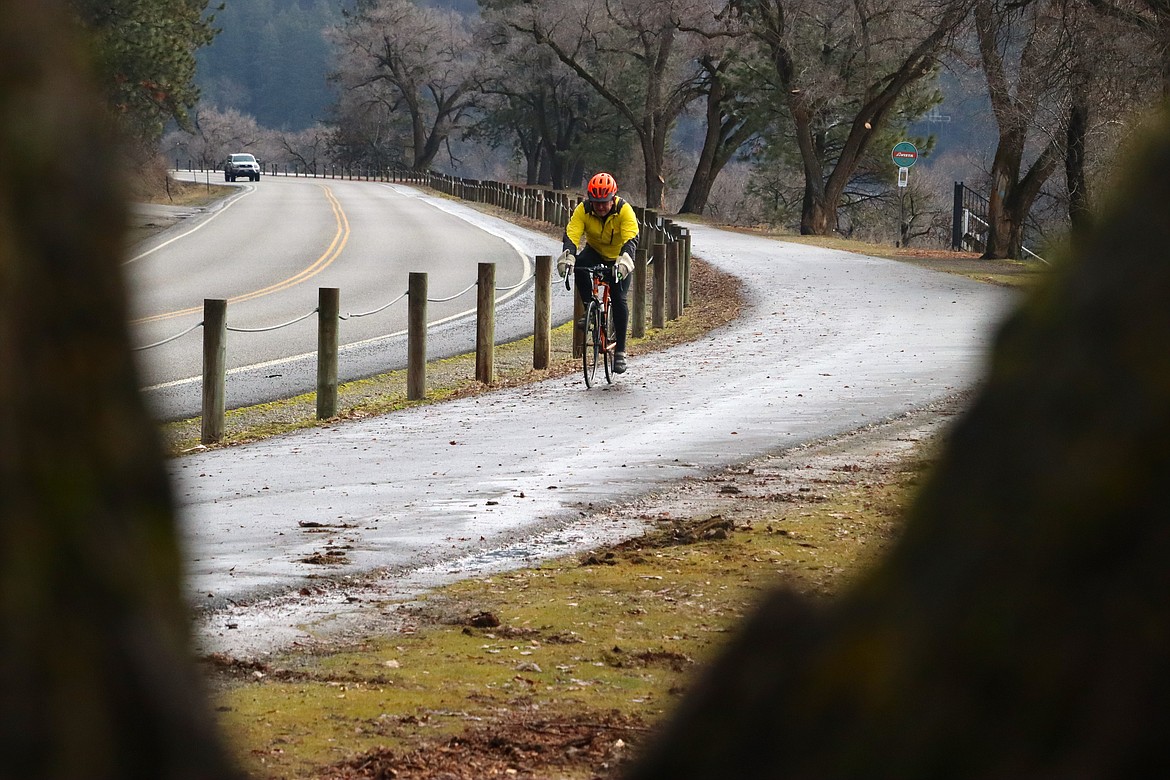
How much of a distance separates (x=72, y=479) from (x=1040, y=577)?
2.04 feet

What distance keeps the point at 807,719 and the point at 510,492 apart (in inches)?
341

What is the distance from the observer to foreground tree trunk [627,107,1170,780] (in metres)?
→ 0.90

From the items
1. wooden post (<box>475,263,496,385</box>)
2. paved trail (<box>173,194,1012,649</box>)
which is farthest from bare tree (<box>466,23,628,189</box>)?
wooden post (<box>475,263,496,385</box>)

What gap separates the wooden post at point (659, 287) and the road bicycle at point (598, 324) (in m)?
6.36

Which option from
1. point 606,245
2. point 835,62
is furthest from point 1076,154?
point 835,62

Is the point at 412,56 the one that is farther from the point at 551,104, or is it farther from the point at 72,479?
the point at 72,479

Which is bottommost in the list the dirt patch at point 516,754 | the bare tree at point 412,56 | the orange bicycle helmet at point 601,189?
the dirt patch at point 516,754

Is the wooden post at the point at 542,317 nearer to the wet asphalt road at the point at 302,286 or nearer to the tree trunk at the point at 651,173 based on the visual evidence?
the wet asphalt road at the point at 302,286

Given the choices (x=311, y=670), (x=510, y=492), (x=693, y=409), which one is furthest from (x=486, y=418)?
(x=311, y=670)

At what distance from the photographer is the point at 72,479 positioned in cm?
95

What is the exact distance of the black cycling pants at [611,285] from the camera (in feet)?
51.9

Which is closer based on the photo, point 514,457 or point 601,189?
point 514,457

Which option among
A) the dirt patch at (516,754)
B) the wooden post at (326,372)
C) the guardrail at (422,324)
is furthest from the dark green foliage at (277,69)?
the dirt patch at (516,754)

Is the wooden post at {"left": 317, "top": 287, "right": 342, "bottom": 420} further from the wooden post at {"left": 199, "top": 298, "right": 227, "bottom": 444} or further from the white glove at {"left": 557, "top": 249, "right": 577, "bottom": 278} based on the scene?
the white glove at {"left": 557, "top": 249, "right": 577, "bottom": 278}
